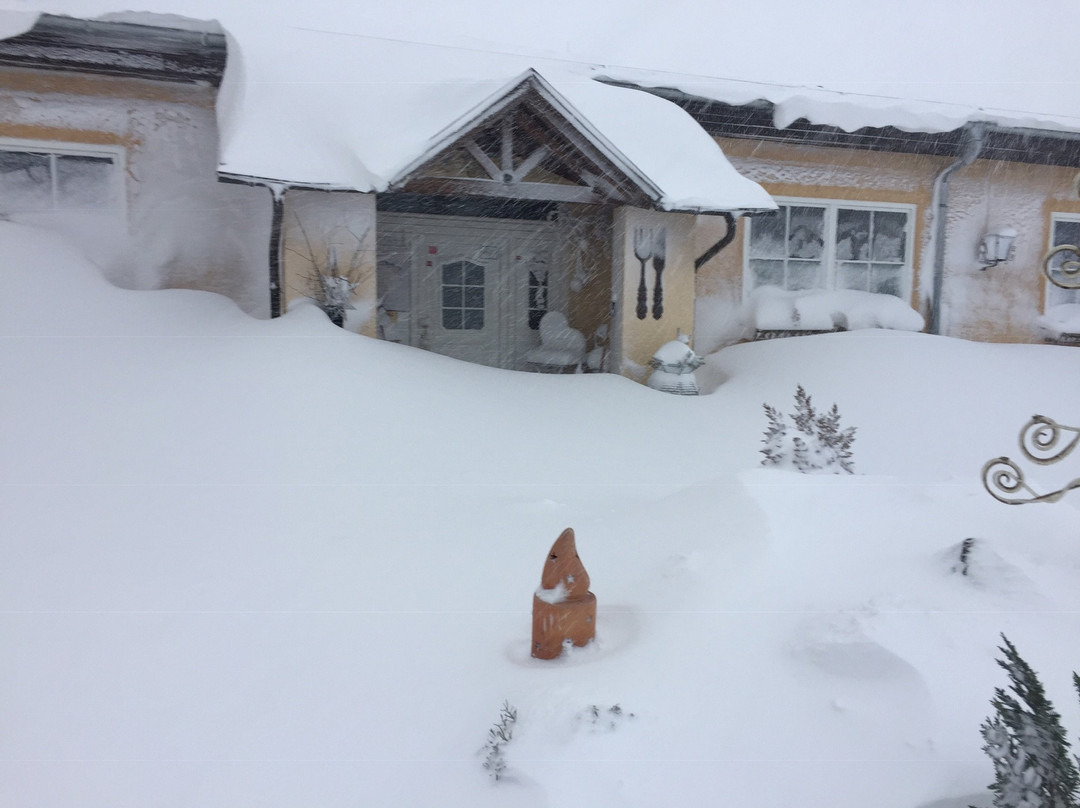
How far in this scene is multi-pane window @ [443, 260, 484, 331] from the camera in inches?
340

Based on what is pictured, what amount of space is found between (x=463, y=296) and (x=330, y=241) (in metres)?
2.50

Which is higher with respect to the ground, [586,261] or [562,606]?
[586,261]

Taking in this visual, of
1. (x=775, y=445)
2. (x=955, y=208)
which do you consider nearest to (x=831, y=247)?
(x=955, y=208)

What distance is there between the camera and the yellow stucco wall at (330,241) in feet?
20.6

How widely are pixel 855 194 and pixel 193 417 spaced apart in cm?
805

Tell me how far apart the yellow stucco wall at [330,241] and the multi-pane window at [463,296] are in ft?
6.96

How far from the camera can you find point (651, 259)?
7.34 metres

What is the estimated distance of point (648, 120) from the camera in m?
7.39

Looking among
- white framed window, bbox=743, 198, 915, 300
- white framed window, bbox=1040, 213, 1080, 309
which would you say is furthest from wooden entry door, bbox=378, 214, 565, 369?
white framed window, bbox=1040, 213, 1080, 309

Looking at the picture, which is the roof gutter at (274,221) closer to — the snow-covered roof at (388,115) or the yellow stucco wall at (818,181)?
the snow-covered roof at (388,115)

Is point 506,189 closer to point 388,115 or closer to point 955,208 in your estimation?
point 388,115

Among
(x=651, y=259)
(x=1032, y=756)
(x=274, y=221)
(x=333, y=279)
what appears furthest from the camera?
(x=651, y=259)

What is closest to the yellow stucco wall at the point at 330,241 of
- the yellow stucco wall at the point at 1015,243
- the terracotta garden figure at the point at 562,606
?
the terracotta garden figure at the point at 562,606

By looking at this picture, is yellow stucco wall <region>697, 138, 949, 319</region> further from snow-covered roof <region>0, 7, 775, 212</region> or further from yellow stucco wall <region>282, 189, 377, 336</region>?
yellow stucco wall <region>282, 189, 377, 336</region>
